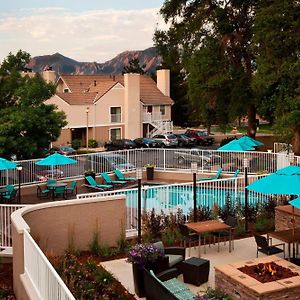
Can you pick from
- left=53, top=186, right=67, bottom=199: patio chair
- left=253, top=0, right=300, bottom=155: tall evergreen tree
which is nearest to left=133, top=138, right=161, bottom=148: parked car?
left=253, top=0, right=300, bottom=155: tall evergreen tree

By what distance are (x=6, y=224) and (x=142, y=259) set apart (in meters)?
4.80

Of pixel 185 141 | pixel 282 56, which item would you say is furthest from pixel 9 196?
pixel 185 141

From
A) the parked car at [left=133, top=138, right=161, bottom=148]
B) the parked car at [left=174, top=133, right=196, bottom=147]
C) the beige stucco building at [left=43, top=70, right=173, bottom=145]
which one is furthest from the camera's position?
the beige stucco building at [left=43, top=70, right=173, bottom=145]

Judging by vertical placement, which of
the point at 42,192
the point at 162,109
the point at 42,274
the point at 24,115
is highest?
the point at 162,109

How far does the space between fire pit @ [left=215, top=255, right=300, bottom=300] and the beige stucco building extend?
1633 inches

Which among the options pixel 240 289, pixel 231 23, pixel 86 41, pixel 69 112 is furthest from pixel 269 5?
pixel 86 41

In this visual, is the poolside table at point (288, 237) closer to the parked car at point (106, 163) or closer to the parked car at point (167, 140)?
the parked car at point (106, 163)

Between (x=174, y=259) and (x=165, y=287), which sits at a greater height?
(x=165, y=287)

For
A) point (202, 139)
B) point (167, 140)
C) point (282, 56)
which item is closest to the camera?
point (282, 56)

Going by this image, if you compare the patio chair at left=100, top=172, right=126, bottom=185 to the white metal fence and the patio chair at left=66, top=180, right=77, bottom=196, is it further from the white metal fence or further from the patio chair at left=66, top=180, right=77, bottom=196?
the white metal fence

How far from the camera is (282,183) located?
10.4 m

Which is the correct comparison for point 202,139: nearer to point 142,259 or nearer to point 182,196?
point 182,196

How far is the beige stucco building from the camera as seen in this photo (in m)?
50.1

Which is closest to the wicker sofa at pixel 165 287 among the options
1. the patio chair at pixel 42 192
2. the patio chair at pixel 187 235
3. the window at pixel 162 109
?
the patio chair at pixel 187 235
